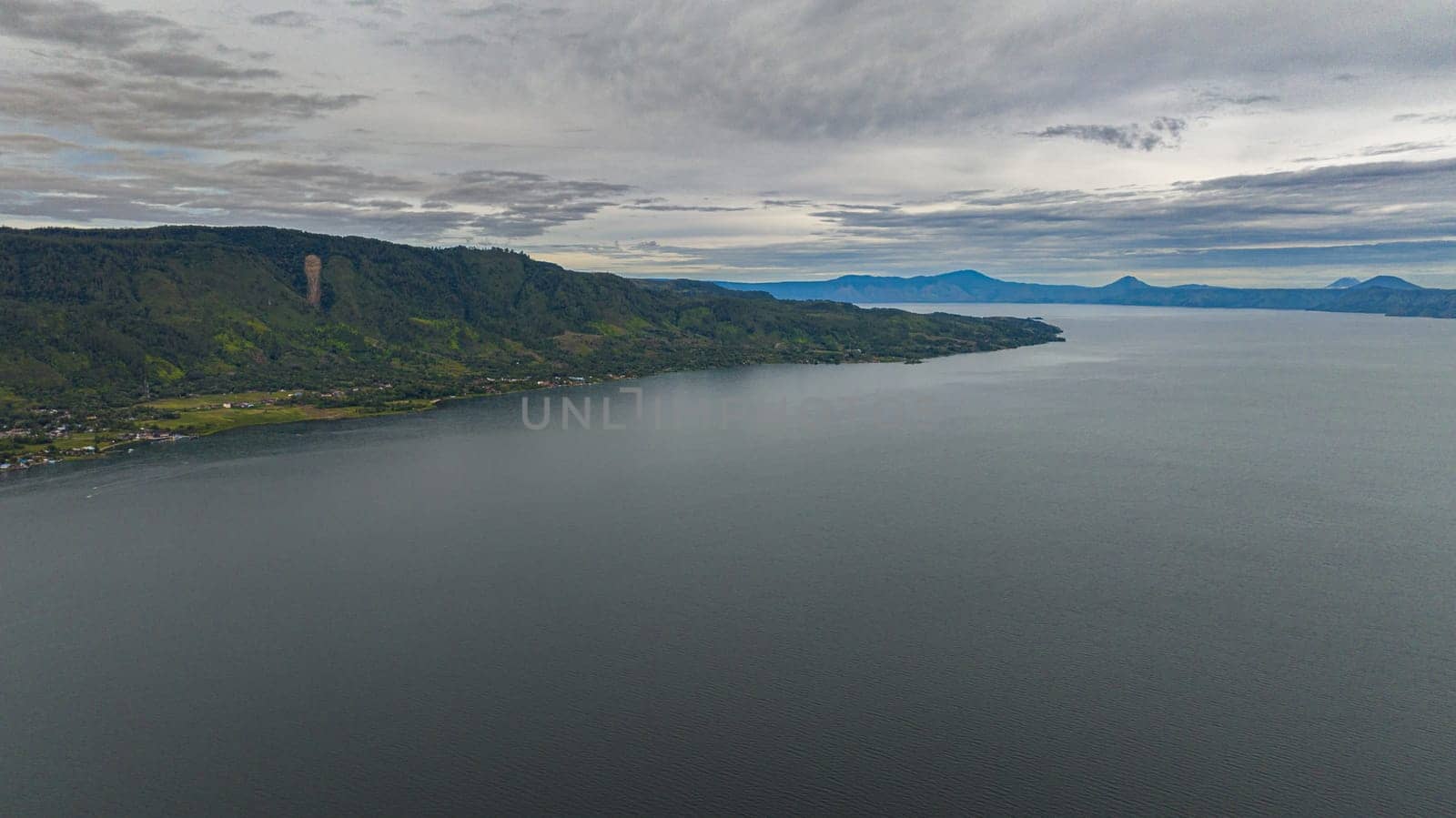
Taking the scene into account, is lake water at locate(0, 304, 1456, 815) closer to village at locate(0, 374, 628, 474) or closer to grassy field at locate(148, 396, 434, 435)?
village at locate(0, 374, 628, 474)

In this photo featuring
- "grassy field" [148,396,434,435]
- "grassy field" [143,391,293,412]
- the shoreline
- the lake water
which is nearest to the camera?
the lake water

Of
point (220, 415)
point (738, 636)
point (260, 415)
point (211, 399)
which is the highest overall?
point (211, 399)

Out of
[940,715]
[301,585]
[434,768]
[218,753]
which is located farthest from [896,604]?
[301,585]

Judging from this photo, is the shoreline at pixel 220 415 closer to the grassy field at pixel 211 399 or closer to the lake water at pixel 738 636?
the grassy field at pixel 211 399

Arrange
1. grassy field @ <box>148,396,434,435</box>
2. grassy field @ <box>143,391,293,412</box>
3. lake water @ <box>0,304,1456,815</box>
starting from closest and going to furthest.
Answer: lake water @ <box>0,304,1456,815</box>
grassy field @ <box>148,396,434,435</box>
grassy field @ <box>143,391,293,412</box>

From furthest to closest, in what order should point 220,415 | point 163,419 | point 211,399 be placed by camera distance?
point 211,399 < point 220,415 < point 163,419

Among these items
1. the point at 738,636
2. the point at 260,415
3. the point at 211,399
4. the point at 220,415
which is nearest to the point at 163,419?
the point at 220,415

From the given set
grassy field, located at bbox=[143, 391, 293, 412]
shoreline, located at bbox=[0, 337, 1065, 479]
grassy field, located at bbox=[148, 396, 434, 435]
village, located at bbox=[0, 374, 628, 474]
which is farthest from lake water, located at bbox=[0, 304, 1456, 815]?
grassy field, located at bbox=[143, 391, 293, 412]

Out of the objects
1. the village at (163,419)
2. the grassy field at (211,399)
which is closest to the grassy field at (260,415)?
the village at (163,419)

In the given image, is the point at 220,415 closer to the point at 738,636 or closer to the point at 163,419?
the point at 163,419
